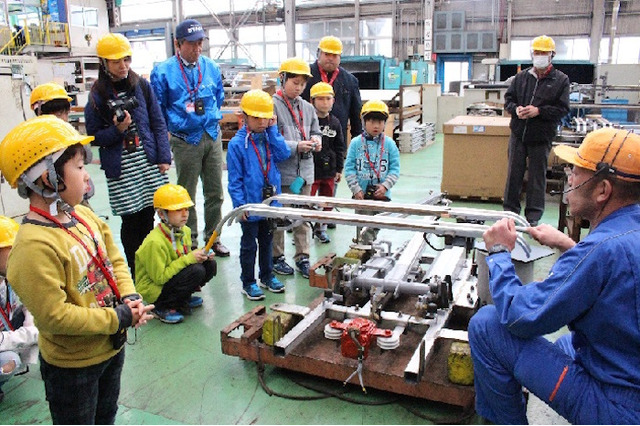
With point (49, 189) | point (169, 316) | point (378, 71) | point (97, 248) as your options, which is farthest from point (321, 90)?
point (378, 71)

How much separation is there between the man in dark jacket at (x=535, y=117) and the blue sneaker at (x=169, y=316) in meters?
3.47

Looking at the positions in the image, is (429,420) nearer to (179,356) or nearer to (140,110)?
(179,356)

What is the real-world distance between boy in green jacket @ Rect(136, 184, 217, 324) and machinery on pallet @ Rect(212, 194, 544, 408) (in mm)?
499

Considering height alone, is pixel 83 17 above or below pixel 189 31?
above

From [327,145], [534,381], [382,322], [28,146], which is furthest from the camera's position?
[327,145]

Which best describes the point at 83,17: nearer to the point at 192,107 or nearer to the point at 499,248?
the point at 192,107

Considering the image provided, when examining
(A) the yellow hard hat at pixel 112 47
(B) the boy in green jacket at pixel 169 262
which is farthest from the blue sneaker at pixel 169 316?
(A) the yellow hard hat at pixel 112 47

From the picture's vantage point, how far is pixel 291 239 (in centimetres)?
510

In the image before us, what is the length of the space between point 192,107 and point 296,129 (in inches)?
34.1

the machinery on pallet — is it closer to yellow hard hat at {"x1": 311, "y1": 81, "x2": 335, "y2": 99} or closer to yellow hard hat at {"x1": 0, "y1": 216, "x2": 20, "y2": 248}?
yellow hard hat at {"x1": 0, "y1": 216, "x2": 20, "y2": 248}

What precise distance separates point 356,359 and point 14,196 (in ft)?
16.2

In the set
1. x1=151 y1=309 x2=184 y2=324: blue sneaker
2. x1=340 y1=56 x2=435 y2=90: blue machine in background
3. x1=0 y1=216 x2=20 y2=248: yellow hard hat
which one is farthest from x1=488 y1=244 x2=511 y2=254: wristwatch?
x1=340 y1=56 x2=435 y2=90: blue machine in background

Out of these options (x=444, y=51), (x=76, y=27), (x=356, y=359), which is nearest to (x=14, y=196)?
(x=356, y=359)

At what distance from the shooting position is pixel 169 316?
3.37 m
